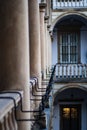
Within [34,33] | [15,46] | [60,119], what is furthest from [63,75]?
[15,46]

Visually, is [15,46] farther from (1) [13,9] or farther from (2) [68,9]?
(2) [68,9]

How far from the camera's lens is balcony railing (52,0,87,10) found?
2294cm

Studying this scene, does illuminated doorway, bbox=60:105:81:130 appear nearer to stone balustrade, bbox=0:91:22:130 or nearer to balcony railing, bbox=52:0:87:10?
balcony railing, bbox=52:0:87:10

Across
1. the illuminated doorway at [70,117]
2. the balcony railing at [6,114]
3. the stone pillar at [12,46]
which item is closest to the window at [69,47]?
the illuminated doorway at [70,117]

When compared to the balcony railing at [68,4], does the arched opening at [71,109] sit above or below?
below

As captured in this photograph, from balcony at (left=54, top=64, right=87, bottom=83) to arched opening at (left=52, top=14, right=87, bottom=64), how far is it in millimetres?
2168

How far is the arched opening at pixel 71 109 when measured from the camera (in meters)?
23.9

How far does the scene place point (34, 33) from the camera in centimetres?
827

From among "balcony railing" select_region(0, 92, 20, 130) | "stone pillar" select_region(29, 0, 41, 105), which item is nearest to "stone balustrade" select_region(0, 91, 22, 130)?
"balcony railing" select_region(0, 92, 20, 130)

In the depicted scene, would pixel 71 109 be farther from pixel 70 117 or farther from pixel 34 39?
pixel 34 39

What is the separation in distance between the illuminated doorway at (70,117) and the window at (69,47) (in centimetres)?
303

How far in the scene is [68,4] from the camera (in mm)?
23250

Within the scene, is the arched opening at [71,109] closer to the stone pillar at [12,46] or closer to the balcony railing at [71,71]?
the balcony railing at [71,71]

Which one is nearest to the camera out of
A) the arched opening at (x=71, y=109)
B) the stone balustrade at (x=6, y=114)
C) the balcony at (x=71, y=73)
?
the stone balustrade at (x=6, y=114)
